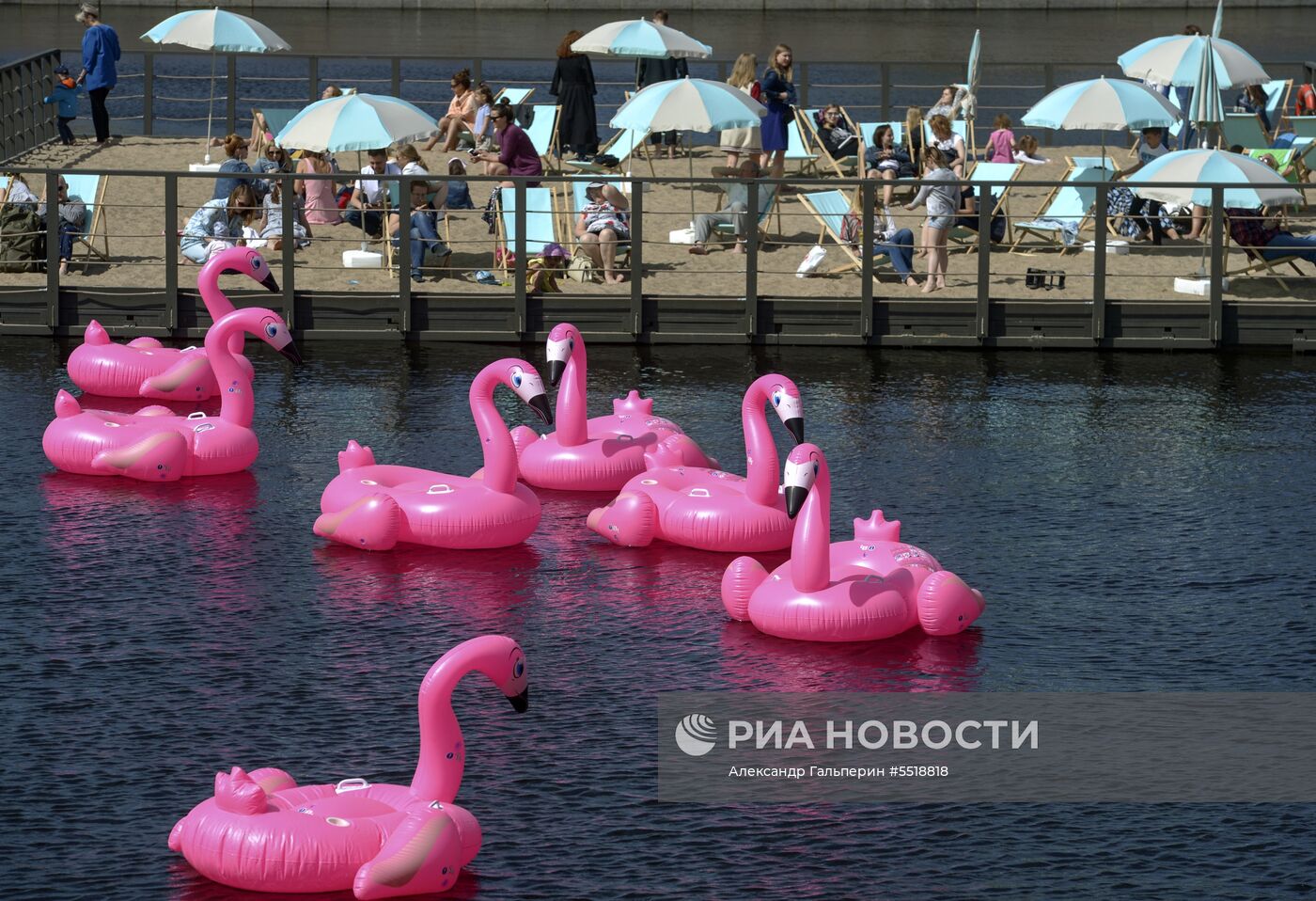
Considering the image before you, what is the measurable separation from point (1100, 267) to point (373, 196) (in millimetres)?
8099

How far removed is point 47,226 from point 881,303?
8217 millimetres

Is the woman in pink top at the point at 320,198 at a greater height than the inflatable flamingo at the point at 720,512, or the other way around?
the woman in pink top at the point at 320,198

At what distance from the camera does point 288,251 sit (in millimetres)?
20500

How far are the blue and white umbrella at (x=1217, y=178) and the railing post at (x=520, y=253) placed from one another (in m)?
5.86

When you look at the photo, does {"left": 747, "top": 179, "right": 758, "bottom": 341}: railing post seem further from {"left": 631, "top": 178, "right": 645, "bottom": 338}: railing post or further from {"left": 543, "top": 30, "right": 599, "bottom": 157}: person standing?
{"left": 543, "top": 30, "right": 599, "bottom": 157}: person standing

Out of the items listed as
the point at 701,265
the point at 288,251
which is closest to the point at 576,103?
the point at 701,265

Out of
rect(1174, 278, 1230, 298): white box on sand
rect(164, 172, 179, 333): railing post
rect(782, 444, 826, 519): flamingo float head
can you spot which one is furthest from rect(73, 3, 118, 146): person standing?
rect(782, 444, 826, 519): flamingo float head

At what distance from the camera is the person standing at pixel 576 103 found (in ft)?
89.9

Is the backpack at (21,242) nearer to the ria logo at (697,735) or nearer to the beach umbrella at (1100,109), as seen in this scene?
the beach umbrella at (1100,109)

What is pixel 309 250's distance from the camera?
22.7 m

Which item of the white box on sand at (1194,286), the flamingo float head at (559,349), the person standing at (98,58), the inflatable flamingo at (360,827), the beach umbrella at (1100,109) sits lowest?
the inflatable flamingo at (360,827)

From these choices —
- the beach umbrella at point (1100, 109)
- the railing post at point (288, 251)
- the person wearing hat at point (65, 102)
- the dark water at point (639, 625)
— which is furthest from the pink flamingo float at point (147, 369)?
the person wearing hat at point (65, 102)

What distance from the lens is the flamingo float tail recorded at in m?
12.8

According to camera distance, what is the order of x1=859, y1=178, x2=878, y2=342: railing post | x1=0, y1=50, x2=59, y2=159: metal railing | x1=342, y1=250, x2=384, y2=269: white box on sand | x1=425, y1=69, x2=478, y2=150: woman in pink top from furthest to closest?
x1=425, y1=69, x2=478, y2=150: woman in pink top, x1=0, y1=50, x2=59, y2=159: metal railing, x1=342, y1=250, x2=384, y2=269: white box on sand, x1=859, y1=178, x2=878, y2=342: railing post
